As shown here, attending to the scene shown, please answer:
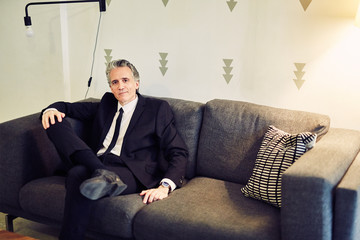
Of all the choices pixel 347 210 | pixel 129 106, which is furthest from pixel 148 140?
pixel 347 210

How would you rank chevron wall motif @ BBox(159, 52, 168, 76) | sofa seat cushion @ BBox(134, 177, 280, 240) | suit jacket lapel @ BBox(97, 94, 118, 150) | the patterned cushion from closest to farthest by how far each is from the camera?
sofa seat cushion @ BBox(134, 177, 280, 240) → the patterned cushion → suit jacket lapel @ BBox(97, 94, 118, 150) → chevron wall motif @ BBox(159, 52, 168, 76)

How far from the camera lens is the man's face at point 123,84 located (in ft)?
7.61

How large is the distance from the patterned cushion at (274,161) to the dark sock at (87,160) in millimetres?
745

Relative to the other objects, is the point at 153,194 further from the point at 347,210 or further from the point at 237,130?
the point at 347,210

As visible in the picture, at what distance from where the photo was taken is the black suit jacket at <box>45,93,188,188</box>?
7.23 feet

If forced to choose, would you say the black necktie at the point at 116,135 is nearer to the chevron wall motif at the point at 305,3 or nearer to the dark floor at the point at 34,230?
the dark floor at the point at 34,230

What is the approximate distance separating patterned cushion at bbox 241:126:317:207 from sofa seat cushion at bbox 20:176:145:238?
56 centimetres

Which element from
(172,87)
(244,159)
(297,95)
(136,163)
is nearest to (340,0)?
(297,95)

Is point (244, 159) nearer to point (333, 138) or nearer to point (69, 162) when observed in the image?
point (333, 138)

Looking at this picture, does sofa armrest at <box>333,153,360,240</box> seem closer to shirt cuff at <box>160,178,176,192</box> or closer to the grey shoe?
shirt cuff at <box>160,178,176,192</box>

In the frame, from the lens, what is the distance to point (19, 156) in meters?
2.23

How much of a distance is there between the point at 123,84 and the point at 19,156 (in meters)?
0.69

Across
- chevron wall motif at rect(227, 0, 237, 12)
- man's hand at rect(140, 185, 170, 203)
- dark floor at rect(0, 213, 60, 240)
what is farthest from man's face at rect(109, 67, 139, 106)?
dark floor at rect(0, 213, 60, 240)

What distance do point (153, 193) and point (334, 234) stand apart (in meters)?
0.86
